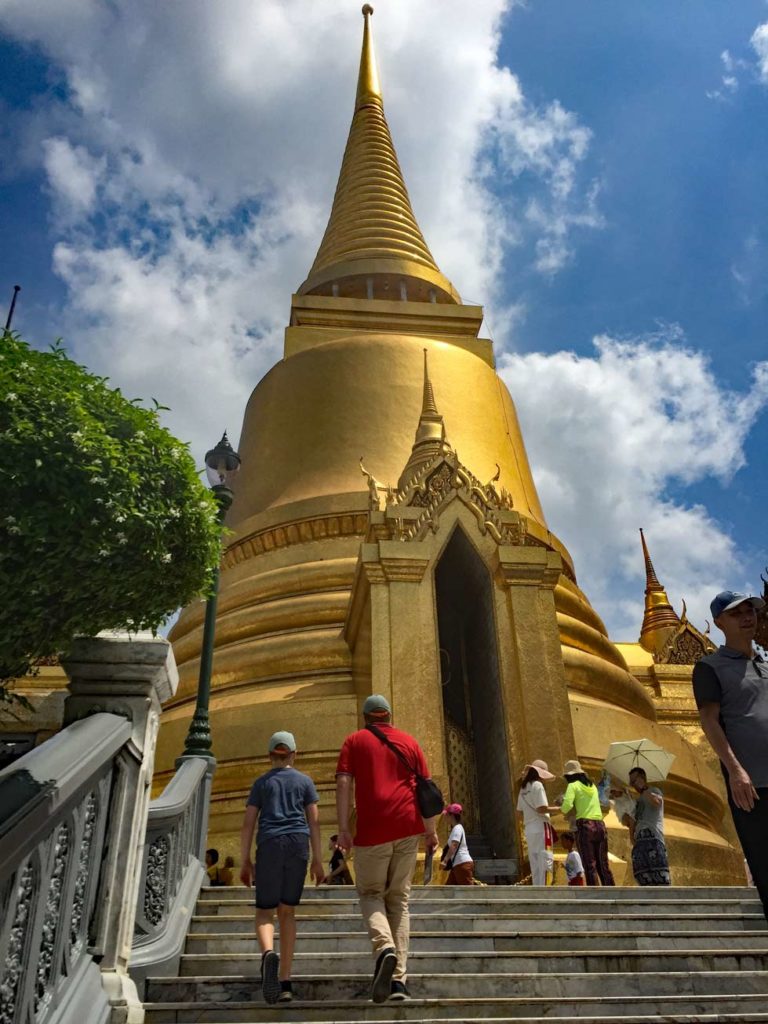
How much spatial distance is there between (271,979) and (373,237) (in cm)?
2139

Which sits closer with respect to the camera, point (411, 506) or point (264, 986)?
point (264, 986)

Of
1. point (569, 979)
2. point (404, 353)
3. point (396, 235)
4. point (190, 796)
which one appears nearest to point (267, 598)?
point (404, 353)

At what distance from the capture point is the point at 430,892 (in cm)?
596

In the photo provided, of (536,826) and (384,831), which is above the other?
(536,826)

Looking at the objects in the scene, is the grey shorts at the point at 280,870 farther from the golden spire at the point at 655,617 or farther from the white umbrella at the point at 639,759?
the golden spire at the point at 655,617

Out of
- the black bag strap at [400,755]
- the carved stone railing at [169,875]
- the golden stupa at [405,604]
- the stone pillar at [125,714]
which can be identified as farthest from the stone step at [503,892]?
the golden stupa at [405,604]

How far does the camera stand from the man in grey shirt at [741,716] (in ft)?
11.1

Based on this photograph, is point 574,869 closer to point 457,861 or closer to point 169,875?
point 457,861

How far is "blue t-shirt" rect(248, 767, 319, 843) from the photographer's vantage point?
4496mm

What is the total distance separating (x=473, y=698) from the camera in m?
11.6

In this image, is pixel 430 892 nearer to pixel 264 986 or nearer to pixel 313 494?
pixel 264 986

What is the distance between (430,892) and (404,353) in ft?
43.6

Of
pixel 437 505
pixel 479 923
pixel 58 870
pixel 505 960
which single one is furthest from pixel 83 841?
pixel 437 505

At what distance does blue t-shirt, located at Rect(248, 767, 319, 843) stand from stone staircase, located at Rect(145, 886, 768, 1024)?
67 cm
